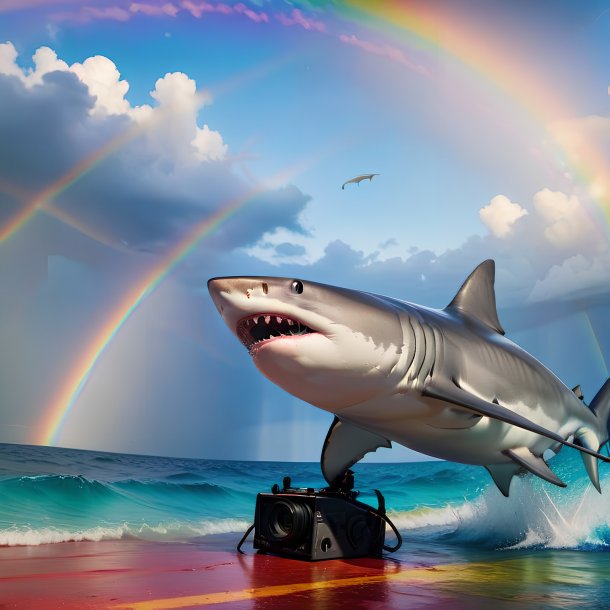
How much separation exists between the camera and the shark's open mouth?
150 centimetres

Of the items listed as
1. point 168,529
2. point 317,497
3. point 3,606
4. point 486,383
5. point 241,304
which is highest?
point 241,304

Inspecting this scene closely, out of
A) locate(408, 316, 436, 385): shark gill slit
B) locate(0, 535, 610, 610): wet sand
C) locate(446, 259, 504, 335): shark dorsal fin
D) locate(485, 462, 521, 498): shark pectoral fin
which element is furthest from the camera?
locate(485, 462, 521, 498): shark pectoral fin

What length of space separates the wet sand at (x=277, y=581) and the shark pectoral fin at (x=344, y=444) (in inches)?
42.2

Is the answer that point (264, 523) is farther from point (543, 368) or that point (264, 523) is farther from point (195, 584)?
point (543, 368)

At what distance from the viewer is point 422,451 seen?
6.36 meters

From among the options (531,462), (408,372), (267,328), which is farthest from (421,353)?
(531,462)

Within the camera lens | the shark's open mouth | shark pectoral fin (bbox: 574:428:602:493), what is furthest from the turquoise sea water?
the shark's open mouth

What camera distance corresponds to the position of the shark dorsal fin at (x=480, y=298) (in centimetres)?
700

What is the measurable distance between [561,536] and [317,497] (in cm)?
482

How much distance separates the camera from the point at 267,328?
449 cm

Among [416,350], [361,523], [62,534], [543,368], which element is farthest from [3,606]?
[62,534]

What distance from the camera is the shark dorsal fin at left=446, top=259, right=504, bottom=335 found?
A: 275 inches

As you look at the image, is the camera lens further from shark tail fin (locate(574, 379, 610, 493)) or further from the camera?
shark tail fin (locate(574, 379, 610, 493))

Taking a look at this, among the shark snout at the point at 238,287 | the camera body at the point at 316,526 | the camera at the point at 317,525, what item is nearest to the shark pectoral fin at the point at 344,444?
the camera at the point at 317,525
